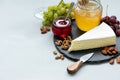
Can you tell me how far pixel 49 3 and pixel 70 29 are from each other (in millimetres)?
309

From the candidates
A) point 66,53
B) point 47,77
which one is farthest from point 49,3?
point 47,77

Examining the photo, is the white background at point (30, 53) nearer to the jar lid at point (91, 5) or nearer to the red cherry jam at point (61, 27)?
the red cherry jam at point (61, 27)

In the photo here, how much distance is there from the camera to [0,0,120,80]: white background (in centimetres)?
104

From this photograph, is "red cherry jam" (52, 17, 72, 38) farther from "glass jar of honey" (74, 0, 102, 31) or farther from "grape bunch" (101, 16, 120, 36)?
"grape bunch" (101, 16, 120, 36)

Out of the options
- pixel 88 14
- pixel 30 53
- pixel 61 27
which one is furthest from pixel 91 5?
pixel 30 53

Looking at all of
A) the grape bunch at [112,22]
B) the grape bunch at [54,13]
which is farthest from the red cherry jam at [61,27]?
the grape bunch at [112,22]

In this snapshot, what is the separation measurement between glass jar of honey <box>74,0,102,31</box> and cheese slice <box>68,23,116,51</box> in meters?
0.05

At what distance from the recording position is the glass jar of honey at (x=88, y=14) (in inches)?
45.7

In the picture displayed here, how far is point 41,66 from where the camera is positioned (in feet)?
3.52

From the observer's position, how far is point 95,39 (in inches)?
43.6

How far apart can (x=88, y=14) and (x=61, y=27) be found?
117 millimetres

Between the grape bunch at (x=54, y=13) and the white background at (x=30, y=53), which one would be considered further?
the grape bunch at (x=54, y=13)

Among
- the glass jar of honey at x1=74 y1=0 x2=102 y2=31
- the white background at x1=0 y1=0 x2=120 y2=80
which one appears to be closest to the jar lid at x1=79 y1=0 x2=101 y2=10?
the glass jar of honey at x1=74 y1=0 x2=102 y2=31

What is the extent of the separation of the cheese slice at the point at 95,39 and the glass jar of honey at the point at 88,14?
52mm
